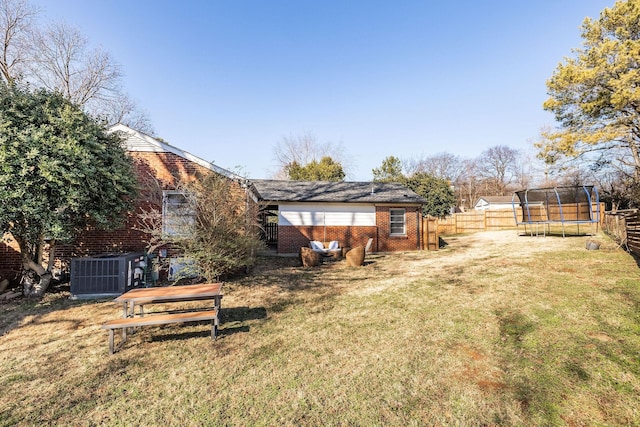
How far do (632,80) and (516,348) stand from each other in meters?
22.6

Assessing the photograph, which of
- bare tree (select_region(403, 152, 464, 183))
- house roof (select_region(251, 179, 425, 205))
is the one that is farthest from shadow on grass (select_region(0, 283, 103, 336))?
bare tree (select_region(403, 152, 464, 183))

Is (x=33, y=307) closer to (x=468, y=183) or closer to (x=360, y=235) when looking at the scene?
(x=360, y=235)

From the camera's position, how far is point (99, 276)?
25.1ft

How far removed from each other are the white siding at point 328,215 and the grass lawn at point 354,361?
904 centimetres

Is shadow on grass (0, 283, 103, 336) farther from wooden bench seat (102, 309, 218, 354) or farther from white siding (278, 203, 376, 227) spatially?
white siding (278, 203, 376, 227)

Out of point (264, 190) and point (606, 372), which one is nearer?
point (606, 372)

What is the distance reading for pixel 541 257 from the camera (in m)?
9.84

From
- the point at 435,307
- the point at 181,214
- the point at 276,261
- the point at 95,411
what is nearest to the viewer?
the point at 95,411

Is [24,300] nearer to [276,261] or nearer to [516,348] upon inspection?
[276,261]

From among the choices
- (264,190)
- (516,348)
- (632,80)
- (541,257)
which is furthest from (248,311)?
(632,80)

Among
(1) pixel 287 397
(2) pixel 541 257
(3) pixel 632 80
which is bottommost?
(1) pixel 287 397

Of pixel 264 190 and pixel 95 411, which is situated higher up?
pixel 264 190

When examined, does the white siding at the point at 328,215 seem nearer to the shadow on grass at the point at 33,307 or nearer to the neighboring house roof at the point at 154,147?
the neighboring house roof at the point at 154,147

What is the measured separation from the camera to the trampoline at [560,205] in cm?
1418
